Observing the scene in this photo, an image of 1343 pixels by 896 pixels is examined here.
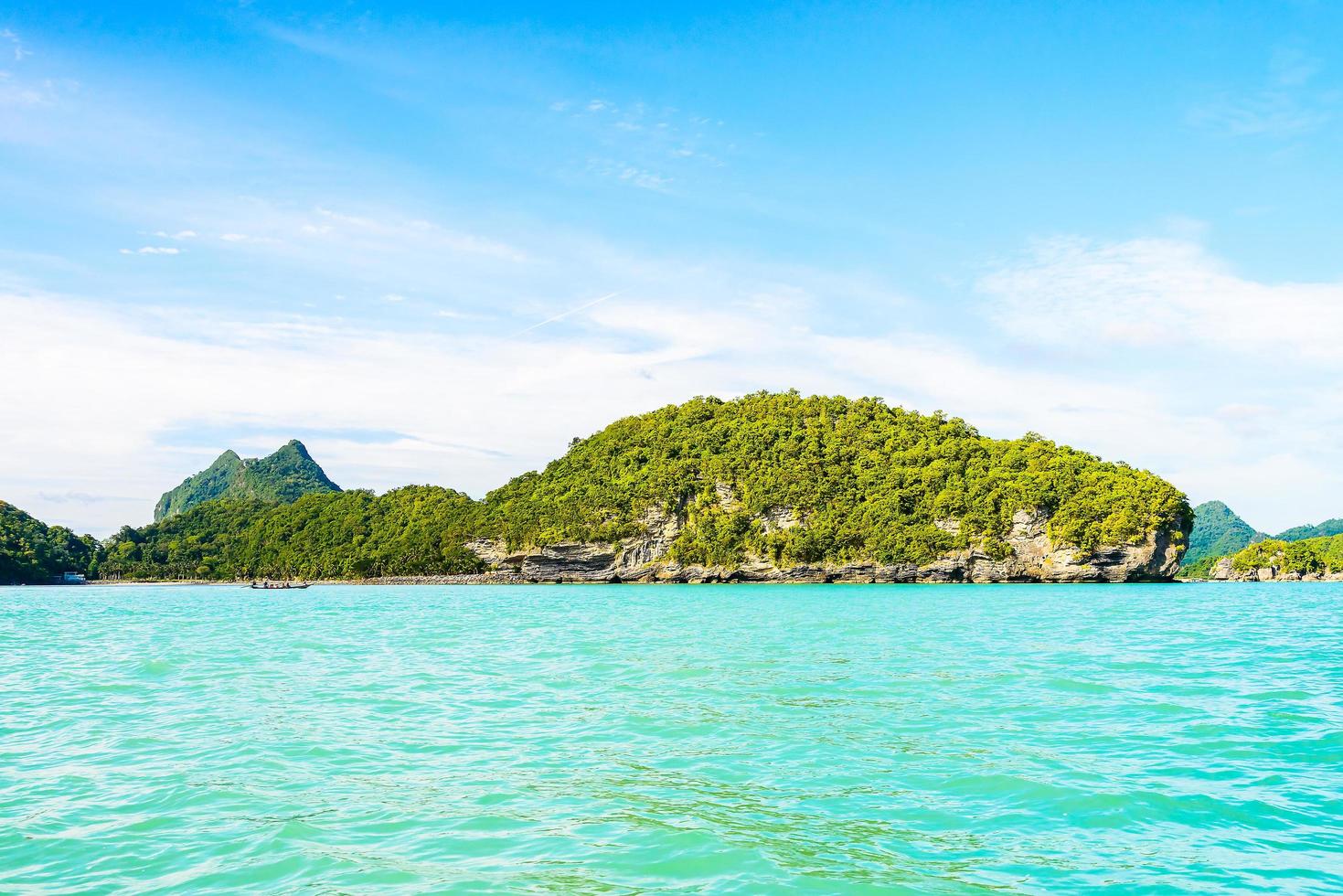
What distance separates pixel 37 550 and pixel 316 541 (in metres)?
36.3

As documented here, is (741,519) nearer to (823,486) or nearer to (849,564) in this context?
(823,486)

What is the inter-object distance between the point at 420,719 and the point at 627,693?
12.3 ft

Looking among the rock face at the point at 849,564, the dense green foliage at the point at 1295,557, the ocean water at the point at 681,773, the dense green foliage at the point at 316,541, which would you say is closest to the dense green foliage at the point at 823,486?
the rock face at the point at 849,564

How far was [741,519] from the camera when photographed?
4291 inches

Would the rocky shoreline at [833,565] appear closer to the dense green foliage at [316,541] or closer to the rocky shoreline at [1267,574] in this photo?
the dense green foliage at [316,541]

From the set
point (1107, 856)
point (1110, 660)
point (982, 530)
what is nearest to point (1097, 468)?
point (982, 530)

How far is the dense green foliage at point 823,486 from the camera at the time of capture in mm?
96875

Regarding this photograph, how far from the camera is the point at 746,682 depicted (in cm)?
1650

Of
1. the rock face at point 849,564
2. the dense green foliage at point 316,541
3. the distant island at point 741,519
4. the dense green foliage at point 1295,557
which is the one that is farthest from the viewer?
the dense green foliage at point 316,541

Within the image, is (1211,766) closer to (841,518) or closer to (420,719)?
(420,719)

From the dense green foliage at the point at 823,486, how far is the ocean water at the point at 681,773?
79786mm

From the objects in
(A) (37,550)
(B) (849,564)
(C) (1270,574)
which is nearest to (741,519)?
(B) (849,564)

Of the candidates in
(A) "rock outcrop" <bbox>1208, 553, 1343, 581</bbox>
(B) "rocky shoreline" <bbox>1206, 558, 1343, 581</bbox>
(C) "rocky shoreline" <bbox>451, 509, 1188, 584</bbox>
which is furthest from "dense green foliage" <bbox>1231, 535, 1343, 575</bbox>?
(C) "rocky shoreline" <bbox>451, 509, 1188, 584</bbox>

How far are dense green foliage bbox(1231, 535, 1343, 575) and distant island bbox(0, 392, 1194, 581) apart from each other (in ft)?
129
